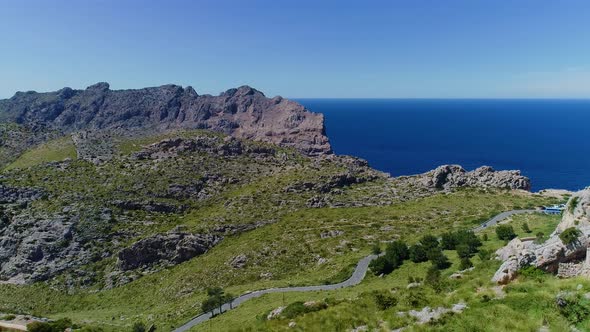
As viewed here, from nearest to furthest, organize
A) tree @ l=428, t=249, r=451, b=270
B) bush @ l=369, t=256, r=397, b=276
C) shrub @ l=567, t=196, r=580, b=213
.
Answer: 1. shrub @ l=567, t=196, r=580, b=213
2. tree @ l=428, t=249, r=451, b=270
3. bush @ l=369, t=256, r=397, b=276

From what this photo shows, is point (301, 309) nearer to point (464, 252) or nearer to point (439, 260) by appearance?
point (439, 260)

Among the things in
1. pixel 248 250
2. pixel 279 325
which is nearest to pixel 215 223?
pixel 248 250

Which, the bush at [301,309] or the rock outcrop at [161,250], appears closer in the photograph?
the bush at [301,309]

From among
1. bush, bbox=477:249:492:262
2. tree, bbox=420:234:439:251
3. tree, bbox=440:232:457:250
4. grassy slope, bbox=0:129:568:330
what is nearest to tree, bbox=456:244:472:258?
bush, bbox=477:249:492:262

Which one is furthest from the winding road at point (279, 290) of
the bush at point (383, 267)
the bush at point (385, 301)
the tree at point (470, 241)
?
the bush at point (385, 301)

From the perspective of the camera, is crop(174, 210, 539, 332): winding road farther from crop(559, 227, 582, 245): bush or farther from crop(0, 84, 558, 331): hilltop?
crop(559, 227, 582, 245): bush

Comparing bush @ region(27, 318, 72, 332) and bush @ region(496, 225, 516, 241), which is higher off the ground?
bush @ region(496, 225, 516, 241)

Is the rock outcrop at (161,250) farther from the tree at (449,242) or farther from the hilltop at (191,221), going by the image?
the tree at (449,242)

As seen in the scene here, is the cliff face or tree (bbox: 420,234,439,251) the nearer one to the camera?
tree (bbox: 420,234,439,251)

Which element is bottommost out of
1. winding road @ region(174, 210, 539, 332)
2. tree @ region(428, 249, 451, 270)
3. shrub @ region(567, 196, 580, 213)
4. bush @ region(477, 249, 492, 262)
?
winding road @ region(174, 210, 539, 332)
